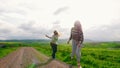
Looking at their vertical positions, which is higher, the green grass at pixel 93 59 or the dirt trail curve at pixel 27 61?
the dirt trail curve at pixel 27 61

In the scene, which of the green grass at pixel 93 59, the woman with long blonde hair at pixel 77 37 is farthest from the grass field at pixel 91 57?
the woman with long blonde hair at pixel 77 37

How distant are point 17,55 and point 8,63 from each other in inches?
23.9

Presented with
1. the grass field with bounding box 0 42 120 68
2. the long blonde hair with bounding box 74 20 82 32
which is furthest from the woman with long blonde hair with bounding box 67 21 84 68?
the grass field with bounding box 0 42 120 68

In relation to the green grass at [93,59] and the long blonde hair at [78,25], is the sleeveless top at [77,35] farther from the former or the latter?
the green grass at [93,59]

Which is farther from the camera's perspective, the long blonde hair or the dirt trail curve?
the long blonde hair

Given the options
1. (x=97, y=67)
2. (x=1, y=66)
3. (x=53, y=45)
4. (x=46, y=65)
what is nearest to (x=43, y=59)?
(x=46, y=65)

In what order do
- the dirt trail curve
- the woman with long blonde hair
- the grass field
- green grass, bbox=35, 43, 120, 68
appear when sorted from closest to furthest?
the dirt trail curve → the woman with long blonde hair → green grass, bbox=35, 43, 120, 68 → the grass field

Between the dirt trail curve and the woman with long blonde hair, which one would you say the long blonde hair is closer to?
the woman with long blonde hair

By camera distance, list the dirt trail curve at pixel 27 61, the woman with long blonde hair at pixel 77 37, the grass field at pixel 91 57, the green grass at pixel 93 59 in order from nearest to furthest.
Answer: the dirt trail curve at pixel 27 61, the woman with long blonde hair at pixel 77 37, the green grass at pixel 93 59, the grass field at pixel 91 57

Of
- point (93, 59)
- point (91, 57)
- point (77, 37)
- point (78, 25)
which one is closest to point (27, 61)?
point (77, 37)

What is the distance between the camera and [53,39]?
1544 cm

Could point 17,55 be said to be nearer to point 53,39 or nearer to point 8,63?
point 8,63

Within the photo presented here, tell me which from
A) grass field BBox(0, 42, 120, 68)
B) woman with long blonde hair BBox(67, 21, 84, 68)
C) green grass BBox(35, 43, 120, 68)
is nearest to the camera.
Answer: woman with long blonde hair BBox(67, 21, 84, 68)

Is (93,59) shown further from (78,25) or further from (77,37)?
(78,25)
